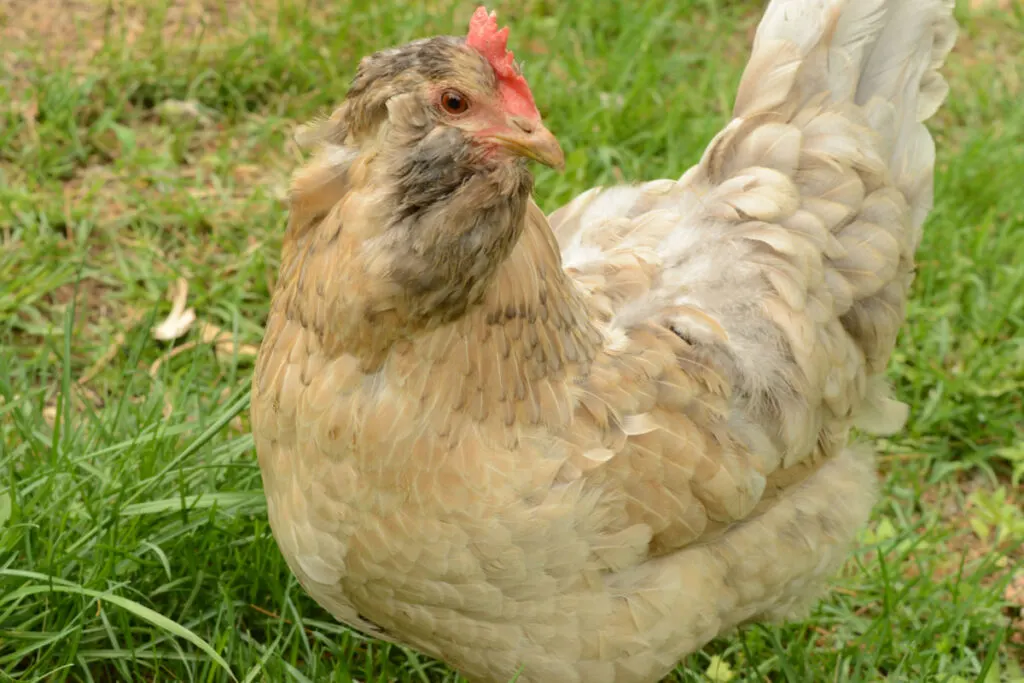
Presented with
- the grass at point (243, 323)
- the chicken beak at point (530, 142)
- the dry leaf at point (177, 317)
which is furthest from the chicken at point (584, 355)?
the dry leaf at point (177, 317)

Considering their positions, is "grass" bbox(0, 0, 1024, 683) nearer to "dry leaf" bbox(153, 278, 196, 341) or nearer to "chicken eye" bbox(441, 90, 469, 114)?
"dry leaf" bbox(153, 278, 196, 341)

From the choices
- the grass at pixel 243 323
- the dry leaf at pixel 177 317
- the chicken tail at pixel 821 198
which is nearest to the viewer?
the chicken tail at pixel 821 198

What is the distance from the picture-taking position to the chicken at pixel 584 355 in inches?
79.8

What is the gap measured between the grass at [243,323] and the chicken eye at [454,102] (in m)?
1.36

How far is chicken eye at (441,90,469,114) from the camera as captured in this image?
1.96 m

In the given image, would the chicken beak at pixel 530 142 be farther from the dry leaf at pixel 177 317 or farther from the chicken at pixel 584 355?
the dry leaf at pixel 177 317

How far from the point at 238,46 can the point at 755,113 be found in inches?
99.2

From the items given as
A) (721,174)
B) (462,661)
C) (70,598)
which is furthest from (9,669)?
(721,174)

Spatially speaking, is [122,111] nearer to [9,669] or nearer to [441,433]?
[9,669]

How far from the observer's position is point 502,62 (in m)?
2.01

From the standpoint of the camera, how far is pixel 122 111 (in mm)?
4488

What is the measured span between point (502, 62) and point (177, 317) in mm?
2150

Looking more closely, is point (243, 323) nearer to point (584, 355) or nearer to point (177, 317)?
point (177, 317)

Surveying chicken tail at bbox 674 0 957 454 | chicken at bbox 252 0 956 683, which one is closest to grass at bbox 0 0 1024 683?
chicken at bbox 252 0 956 683
